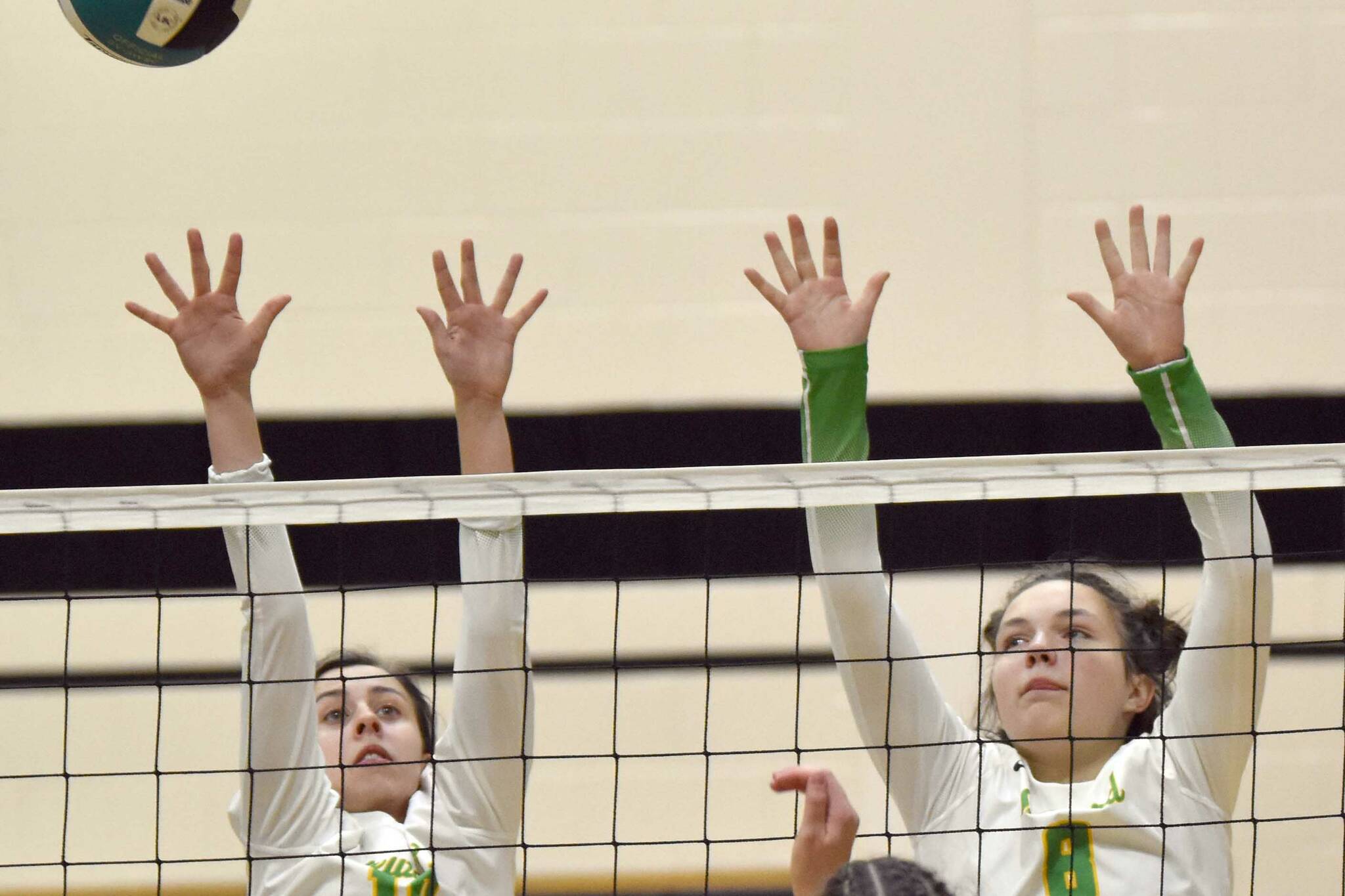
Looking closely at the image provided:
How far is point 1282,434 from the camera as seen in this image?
3102 mm

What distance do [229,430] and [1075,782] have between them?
1129 mm

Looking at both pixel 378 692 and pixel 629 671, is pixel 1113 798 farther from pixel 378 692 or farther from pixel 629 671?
pixel 629 671

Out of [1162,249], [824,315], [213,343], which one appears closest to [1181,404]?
[1162,249]

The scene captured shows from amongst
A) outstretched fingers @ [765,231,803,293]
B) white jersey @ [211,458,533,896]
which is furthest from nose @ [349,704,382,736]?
outstretched fingers @ [765,231,803,293]

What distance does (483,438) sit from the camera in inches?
72.8

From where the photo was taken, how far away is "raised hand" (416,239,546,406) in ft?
6.08

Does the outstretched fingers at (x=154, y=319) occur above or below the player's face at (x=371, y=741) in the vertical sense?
above

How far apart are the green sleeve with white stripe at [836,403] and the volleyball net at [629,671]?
1247 millimetres

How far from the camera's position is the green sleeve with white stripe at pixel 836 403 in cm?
179

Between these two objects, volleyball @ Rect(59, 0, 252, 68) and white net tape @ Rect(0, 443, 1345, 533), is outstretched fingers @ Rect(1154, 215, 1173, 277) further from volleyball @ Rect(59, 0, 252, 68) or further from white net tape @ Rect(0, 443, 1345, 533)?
volleyball @ Rect(59, 0, 252, 68)

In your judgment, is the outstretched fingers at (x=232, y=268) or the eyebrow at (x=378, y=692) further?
the eyebrow at (x=378, y=692)

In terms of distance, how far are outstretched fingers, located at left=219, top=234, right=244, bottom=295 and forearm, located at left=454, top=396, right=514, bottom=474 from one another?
327 millimetres

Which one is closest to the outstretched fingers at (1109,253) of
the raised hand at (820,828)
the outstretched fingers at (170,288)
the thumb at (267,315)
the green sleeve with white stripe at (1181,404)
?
the green sleeve with white stripe at (1181,404)

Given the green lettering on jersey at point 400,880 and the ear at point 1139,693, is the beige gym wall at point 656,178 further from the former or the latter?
the green lettering on jersey at point 400,880
